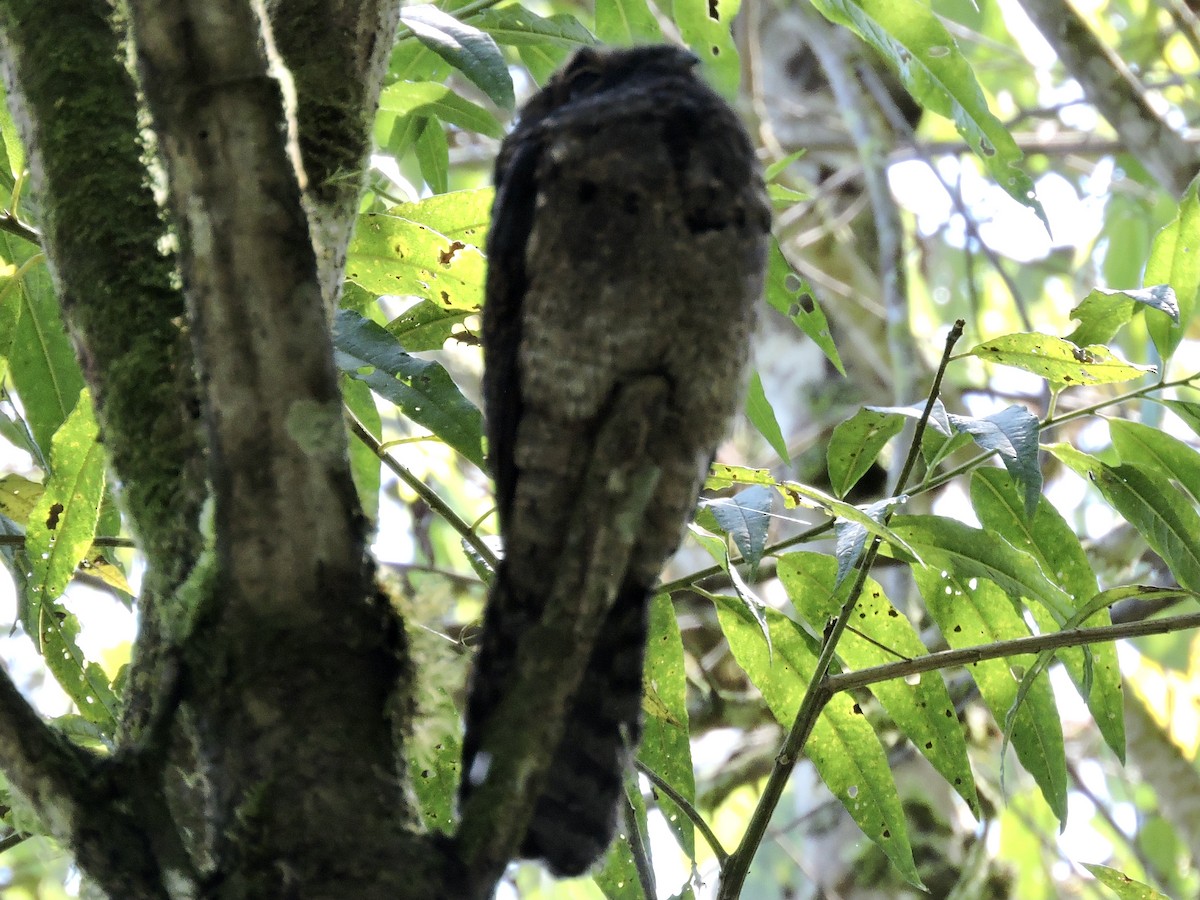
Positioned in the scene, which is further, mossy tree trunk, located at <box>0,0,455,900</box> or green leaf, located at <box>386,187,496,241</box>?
green leaf, located at <box>386,187,496,241</box>

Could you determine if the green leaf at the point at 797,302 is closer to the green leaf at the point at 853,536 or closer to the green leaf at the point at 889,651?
the green leaf at the point at 889,651

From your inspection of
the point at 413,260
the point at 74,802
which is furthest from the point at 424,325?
the point at 74,802

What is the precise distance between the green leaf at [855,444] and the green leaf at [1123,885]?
644 millimetres

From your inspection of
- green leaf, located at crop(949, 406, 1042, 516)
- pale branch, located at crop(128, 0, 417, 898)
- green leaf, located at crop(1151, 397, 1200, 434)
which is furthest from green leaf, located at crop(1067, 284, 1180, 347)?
pale branch, located at crop(128, 0, 417, 898)

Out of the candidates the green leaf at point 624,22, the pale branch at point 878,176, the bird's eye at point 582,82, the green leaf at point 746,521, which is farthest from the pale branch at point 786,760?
the pale branch at point 878,176

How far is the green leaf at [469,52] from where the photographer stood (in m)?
1.81

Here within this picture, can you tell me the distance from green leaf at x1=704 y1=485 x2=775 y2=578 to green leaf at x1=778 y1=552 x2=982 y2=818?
283mm

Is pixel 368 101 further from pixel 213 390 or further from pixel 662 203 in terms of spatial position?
pixel 213 390

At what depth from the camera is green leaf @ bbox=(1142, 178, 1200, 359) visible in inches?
72.7

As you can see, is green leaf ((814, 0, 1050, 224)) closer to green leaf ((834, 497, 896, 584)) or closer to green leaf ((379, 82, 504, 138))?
green leaf ((379, 82, 504, 138))

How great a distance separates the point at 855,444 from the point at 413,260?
2.33ft

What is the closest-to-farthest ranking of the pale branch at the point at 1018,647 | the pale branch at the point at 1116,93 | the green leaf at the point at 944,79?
1. the pale branch at the point at 1018,647
2. the green leaf at the point at 944,79
3. the pale branch at the point at 1116,93

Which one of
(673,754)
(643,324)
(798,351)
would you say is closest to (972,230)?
(798,351)

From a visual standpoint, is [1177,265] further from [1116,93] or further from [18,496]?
[1116,93]
